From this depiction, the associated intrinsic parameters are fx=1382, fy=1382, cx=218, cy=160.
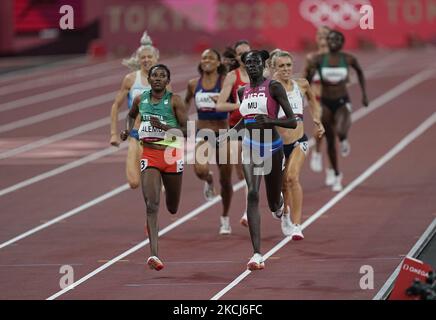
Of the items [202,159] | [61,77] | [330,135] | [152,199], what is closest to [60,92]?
[61,77]

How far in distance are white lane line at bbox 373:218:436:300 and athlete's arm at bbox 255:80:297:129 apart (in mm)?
1762

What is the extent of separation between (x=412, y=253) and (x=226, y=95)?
2.85 m

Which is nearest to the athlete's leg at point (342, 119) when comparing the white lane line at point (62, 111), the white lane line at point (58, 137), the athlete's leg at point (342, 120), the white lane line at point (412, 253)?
the athlete's leg at point (342, 120)

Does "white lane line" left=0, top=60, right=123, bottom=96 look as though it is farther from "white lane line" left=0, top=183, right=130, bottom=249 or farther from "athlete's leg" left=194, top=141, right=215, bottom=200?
"athlete's leg" left=194, top=141, right=215, bottom=200

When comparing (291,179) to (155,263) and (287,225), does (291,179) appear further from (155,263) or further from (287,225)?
(155,263)

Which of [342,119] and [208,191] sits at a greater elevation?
[342,119]

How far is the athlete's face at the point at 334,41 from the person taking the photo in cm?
1956

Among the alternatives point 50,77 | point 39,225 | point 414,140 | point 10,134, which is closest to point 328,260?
point 39,225

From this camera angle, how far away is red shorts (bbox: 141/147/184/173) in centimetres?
1380

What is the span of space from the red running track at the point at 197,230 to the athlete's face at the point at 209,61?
195 cm

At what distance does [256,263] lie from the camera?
13.5m

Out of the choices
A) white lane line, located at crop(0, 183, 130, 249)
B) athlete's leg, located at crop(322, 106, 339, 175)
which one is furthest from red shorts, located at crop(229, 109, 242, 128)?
athlete's leg, located at crop(322, 106, 339, 175)
